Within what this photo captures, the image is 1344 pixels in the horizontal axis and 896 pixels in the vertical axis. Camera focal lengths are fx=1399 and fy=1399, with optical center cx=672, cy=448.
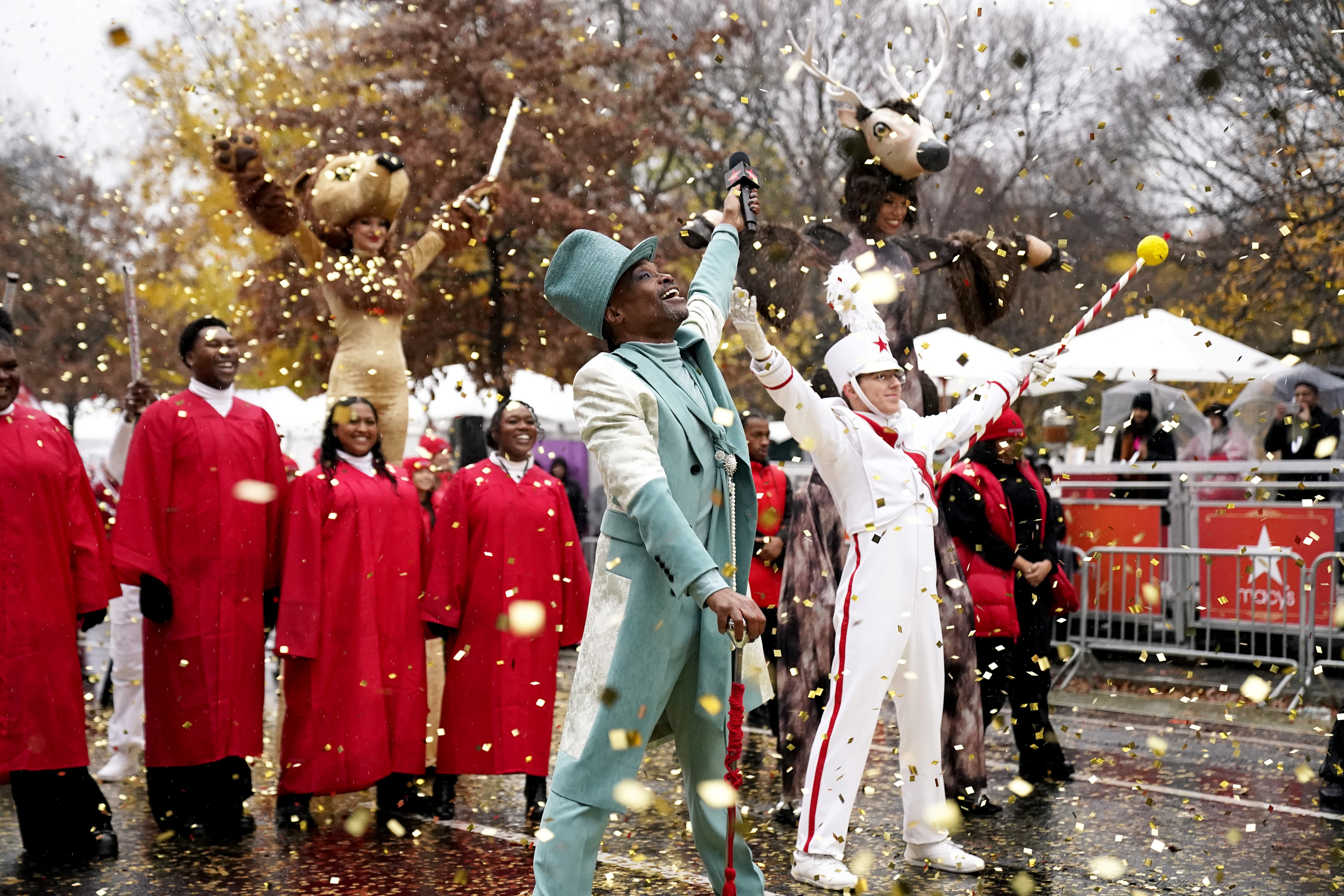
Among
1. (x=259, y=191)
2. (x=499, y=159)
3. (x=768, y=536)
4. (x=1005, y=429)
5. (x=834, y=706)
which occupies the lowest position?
(x=834, y=706)

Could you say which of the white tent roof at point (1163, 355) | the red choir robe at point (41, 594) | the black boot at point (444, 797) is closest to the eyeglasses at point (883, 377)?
the black boot at point (444, 797)

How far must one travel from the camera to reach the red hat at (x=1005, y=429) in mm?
6984

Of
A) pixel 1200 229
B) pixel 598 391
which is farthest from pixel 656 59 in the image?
pixel 598 391

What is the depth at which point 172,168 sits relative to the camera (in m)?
19.2

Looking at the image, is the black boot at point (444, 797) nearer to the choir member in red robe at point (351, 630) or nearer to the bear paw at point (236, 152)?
the choir member in red robe at point (351, 630)

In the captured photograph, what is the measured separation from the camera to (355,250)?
25.2 ft

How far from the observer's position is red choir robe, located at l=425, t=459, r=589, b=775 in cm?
655

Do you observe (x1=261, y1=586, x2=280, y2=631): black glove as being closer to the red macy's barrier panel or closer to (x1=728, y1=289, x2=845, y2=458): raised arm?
(x1=728, y1=289, x2=845, y2=458): raised arm

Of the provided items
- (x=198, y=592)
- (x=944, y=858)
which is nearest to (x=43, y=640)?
(x=198, y=592)

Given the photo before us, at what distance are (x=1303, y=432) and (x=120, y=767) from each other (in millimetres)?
9458

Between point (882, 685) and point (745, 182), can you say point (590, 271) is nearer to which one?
point (745, 182)

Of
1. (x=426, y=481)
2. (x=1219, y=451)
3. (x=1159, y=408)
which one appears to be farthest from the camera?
(x=1159, y=408)

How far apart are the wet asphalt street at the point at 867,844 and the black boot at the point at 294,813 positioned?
54 millimetres

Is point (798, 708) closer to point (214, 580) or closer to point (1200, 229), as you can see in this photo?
point (214, 580)
